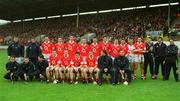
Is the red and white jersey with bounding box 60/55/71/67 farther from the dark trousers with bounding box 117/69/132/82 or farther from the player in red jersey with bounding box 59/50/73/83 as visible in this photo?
the dark trousers with bounding box 117/69/132/82

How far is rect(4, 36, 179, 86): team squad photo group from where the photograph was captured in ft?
48.4

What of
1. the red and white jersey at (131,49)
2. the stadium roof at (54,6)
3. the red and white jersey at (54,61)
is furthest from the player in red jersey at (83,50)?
the stadium roof at (54,6)

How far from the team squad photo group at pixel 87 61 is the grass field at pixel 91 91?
0.49m

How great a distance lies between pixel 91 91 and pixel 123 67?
2450 mm

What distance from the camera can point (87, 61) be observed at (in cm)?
1502

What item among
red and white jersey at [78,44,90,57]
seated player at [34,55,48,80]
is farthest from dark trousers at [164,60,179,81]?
seated player at [34,55,48,80]

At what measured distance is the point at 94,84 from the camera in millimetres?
14516

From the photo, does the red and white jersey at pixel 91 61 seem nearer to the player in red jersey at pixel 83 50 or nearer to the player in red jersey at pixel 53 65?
the player in red jersey at pixel 83 50

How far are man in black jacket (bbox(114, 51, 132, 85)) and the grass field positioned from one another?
38 cm

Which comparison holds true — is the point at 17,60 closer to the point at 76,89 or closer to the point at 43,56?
the point at 43,56

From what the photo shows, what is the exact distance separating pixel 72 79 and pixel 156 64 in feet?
12.8

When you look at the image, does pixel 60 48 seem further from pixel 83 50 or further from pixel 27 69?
pixel 27 69

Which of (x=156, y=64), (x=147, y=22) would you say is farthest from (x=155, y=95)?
(x=147, y=22)

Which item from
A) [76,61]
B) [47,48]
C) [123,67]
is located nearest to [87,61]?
[76,61]
